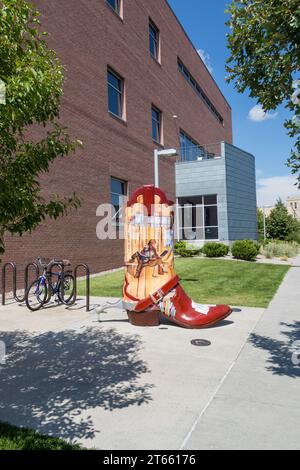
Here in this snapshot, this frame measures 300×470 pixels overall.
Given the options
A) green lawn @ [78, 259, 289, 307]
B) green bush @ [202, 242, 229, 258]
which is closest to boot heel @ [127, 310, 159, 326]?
green lawn @ [78, 259, 289, 307]

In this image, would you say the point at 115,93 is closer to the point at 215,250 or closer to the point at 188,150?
the point at 215,250

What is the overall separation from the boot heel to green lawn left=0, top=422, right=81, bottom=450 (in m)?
4.17

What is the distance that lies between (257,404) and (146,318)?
375 centimetres

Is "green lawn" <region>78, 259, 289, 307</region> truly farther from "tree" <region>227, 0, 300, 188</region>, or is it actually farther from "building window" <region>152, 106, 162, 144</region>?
"building window" <region>152, 106, 162, 144</region>

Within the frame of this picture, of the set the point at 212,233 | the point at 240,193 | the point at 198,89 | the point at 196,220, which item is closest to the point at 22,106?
the point at 212,233

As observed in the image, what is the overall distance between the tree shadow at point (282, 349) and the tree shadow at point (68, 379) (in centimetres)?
182

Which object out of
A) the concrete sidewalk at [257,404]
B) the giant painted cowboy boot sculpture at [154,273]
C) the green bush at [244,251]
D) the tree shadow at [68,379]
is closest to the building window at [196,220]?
the green bush at [244,251]

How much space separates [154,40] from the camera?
2339 cm

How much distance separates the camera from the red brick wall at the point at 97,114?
1341 centimetres

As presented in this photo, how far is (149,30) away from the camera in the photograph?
22406 millimetres

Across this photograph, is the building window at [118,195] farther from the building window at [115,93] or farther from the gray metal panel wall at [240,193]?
the gray metal panel wall at [240,193]
